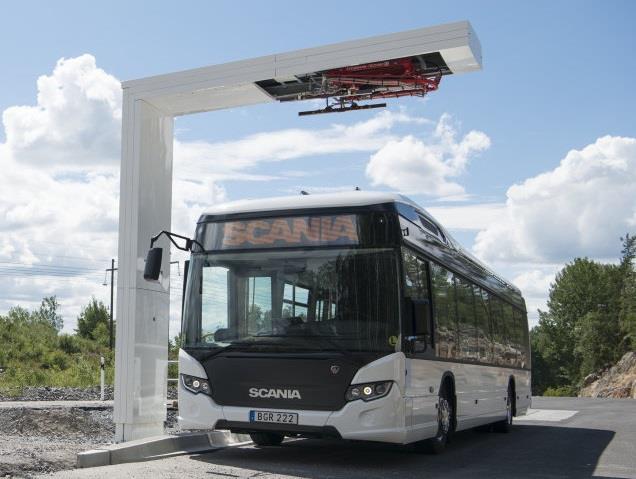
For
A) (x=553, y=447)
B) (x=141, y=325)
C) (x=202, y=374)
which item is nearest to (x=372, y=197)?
(x=202, y=374)

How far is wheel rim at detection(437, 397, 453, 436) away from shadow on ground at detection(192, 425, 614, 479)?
0.37 metres

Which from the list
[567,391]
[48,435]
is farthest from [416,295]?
[567,391]

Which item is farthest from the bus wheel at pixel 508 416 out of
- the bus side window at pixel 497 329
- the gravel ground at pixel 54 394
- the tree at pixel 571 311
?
the tree at pixel 571 311

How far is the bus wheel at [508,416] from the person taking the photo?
17.9 metres

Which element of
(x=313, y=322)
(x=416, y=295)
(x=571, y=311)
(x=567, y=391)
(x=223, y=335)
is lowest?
(x=567, y=391)

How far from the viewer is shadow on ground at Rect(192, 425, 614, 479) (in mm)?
10211

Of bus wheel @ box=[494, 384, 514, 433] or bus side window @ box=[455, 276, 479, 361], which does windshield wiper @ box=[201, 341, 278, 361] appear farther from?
bus wheel @ box=[494, 384, 514, 433]

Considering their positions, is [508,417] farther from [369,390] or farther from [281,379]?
[281,379]

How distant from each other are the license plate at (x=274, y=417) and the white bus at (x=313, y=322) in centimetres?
1

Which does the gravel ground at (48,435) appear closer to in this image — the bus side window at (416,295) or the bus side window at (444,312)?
the bus side window at (416,295)

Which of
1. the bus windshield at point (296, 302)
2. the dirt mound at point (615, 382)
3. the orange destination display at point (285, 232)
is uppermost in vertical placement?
the orange destination display at point (285, 232)

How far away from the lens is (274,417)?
10.3 m

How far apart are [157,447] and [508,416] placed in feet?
29.9

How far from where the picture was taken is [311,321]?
10.3 metres
